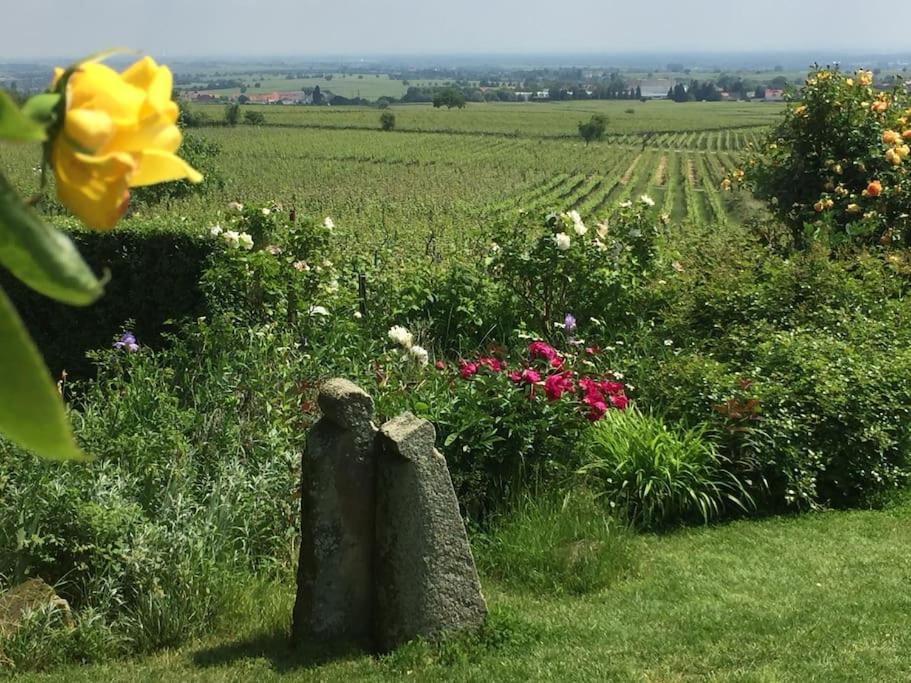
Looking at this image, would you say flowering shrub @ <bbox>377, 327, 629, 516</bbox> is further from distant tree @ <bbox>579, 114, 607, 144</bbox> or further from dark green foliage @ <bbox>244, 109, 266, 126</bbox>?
dark green foliage @ <bbox>244, 109, 266, 126</bbox>

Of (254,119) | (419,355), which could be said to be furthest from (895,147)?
(254,119)

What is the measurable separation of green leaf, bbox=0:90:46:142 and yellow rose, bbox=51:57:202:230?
2cm

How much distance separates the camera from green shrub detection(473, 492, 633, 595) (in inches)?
198

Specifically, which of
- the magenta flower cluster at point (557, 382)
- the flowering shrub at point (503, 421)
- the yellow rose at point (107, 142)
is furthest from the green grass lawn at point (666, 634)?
the yellow rose at point (107, 142)

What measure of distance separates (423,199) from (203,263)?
95.7ft

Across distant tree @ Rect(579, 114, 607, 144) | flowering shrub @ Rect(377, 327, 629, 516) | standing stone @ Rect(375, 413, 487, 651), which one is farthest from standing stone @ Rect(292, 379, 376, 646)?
distant tree @ Rect(579, 114, 607, 144)

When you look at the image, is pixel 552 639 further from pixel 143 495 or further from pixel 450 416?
pixel 143 495

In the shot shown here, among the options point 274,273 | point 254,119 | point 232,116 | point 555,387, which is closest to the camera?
point 555,387

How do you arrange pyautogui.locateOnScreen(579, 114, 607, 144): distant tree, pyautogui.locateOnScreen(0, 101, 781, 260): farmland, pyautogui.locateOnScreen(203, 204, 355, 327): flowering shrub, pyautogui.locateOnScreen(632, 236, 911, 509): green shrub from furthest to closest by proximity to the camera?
pyautogui.locateOnScreen(579, 114, 607, 144): distant tree < pyautogui.locateOnScreen(0, 101, 781, 260): farmland < pyautogui.locateOnScreen(203, 204, 355, 327): flowering shrub < pyautogui.locateOnScreen(632, 236, 911, 509): green shrub

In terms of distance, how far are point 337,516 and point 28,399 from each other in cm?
389

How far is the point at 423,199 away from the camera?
37.3m

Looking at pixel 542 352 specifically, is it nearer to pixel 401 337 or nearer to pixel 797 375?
pixel 401 337

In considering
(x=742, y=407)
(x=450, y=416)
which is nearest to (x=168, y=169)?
(x=450, y=416)

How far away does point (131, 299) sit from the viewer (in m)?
8.55
